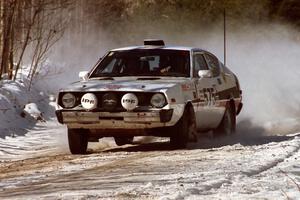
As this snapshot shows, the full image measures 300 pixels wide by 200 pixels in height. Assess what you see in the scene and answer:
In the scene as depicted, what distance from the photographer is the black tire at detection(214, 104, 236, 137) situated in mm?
13117

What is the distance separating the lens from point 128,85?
35.2ft

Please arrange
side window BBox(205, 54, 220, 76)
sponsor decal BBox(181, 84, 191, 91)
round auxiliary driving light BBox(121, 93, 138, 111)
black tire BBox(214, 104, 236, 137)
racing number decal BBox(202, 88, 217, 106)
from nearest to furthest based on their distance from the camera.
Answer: round auxiliary driving light BBox(121, 93, 138, 111) < sponsor decal BBox(181, 84, 191, 91) < racing number decal BBox(202, 88, 217, 106) < side window BBox(205, 54, 220, 76) < black tire BBox(214, 104, 236, 137)

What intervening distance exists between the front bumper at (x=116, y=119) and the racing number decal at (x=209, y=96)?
1490 millimetres

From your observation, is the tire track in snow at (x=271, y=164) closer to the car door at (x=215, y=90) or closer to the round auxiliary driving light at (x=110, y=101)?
the car door at (x=215, y=90)

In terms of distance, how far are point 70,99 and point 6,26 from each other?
8.41 m

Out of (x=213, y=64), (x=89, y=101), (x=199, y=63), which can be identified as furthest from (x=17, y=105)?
(x=89, y=101)

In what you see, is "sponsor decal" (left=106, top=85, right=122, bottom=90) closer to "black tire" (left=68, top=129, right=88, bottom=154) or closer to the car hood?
the car hood

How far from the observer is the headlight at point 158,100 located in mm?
10578

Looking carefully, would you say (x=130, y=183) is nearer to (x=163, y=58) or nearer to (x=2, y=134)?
(x=163, y=58)

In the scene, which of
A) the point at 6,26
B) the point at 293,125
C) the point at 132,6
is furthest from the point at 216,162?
the point at 132,6

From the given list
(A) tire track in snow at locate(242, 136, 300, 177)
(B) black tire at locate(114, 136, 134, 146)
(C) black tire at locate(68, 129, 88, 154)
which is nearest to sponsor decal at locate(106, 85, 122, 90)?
(C) black tire at locate(68, 129, 88, 154)

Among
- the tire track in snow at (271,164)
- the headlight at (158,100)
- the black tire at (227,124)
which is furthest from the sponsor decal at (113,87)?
the black tire at (227,124)

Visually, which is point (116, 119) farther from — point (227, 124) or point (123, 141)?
point (227, 124)

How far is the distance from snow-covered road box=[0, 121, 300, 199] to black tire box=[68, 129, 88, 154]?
19 cm
